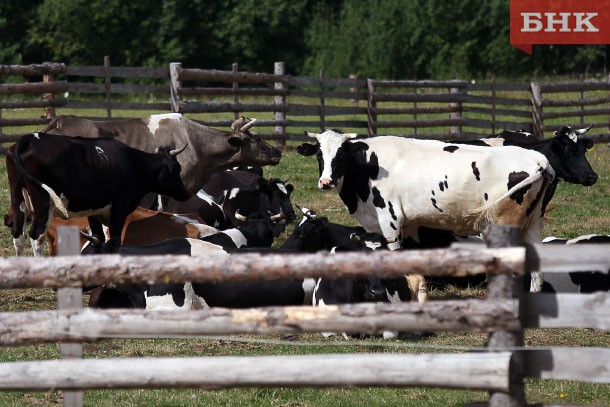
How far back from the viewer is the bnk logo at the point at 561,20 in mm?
38594

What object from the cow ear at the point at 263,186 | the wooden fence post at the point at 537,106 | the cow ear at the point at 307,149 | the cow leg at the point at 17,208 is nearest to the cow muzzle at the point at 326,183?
the cow ear at the point at 307,149

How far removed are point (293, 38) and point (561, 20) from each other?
19693 mm

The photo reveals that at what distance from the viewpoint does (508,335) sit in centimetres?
556

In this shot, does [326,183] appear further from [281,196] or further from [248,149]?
[248,149]

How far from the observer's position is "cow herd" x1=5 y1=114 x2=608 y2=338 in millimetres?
9984

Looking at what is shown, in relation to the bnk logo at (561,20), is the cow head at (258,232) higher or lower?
lower

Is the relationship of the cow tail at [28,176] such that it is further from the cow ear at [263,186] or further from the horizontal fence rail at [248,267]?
the horizontal fence rail at [248,267]

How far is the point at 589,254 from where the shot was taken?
547cm

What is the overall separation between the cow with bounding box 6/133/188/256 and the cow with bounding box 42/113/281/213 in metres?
1.64

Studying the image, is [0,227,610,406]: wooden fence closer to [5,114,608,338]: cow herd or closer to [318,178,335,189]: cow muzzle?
[5,114,608,338]: cow herd

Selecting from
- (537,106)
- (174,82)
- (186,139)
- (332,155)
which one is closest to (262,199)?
(186,139)

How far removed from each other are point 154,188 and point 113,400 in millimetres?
5925

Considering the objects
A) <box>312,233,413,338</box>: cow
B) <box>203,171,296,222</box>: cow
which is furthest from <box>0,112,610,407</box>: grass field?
<box>203,171,296,222</box>: cow

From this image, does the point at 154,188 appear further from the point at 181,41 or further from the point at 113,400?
the point at 181,41
